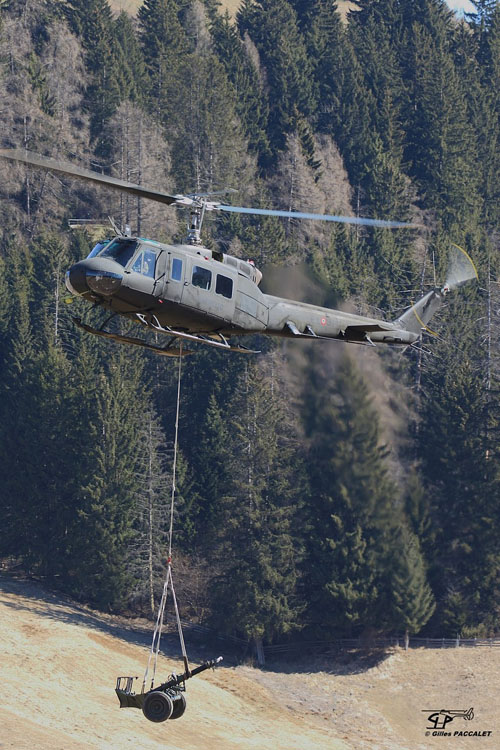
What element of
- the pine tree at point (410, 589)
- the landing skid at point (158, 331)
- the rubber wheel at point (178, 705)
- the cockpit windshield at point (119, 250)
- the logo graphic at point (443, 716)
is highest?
the cockpit windshield at point (119, 250)

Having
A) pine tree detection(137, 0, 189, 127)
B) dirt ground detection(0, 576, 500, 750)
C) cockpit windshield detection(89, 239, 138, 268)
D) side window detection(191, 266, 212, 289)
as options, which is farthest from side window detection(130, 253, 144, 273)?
pine tree detection(137, 0, 189, 127)

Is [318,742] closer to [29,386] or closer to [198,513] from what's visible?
[198,513]

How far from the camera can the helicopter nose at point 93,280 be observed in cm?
2656

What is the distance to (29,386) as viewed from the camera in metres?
63.2

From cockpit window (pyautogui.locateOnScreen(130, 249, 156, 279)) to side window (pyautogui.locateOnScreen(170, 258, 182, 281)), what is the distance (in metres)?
0.43

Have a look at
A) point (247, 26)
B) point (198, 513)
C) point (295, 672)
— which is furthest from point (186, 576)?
point (247, 26)

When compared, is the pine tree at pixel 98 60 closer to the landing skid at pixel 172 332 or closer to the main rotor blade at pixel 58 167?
the landing skid at pixel 172 332

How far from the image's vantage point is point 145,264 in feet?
89.6

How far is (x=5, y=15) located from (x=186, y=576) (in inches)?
1980

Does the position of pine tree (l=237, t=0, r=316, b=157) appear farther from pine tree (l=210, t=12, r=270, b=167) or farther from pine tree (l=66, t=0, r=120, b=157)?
pine tree (l=66, t=0, r=120, b=157)

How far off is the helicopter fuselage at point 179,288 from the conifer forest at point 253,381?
7547 millimetres

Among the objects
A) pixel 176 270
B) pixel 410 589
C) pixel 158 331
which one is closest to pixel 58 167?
pixel 176 270

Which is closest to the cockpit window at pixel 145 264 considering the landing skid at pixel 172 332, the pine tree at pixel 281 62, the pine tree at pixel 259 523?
the landing skid at pixel 172 332

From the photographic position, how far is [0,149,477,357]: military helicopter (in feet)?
87.7
